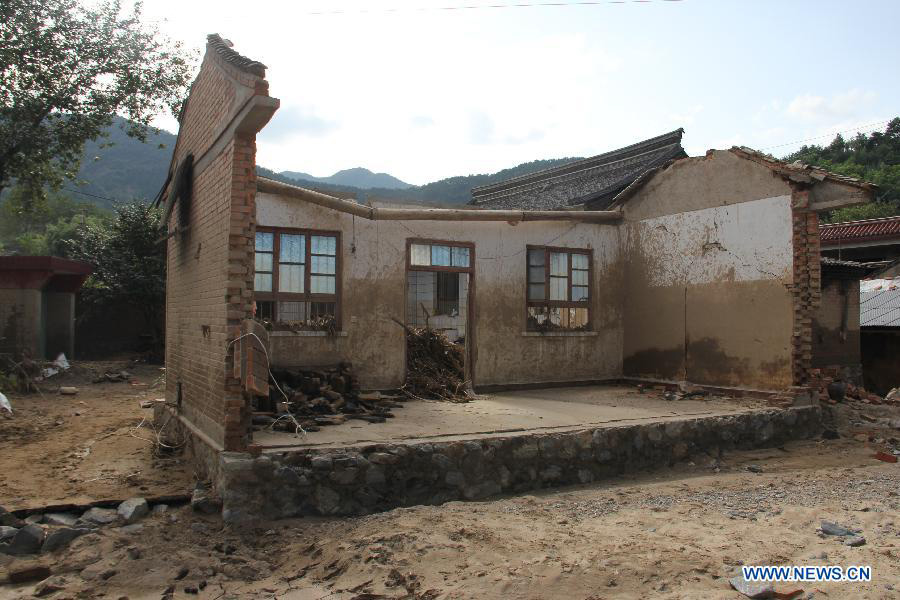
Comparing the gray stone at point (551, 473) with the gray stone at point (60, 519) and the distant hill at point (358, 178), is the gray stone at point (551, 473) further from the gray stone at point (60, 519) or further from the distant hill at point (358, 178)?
the distant hill at point (358, 178)

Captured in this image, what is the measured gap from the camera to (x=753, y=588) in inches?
163

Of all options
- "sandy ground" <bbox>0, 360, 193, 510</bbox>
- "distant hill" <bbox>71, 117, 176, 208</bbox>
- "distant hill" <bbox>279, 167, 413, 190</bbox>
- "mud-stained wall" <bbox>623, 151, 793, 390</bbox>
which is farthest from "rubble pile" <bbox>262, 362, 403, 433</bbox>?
"distant hill" <bbox>279, 167, 413, 190</bbox>

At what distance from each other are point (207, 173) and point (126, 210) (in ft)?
41.8

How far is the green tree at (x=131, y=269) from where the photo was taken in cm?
1723

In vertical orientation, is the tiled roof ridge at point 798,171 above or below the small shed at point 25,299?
above

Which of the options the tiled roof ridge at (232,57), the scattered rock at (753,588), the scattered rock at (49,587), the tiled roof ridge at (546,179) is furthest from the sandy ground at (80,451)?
the tiled roof ridge at (546,179)

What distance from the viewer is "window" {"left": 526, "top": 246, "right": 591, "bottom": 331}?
1127cm

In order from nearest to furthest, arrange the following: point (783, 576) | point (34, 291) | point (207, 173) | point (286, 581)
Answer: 1. point (783, 576)
2. point (286, 581)
3. point (207, 173)
4. point (34, 291)

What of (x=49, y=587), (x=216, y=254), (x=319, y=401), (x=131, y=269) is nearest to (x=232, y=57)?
(x=216, y=254)

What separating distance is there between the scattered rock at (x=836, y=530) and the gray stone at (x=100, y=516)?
6.12 metres

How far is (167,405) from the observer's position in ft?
30.0

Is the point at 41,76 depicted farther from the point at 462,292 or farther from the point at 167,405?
the point at 462,292

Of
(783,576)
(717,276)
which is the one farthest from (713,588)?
(717,276)

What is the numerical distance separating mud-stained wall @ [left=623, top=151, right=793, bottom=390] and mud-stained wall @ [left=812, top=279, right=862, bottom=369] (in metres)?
2.98
